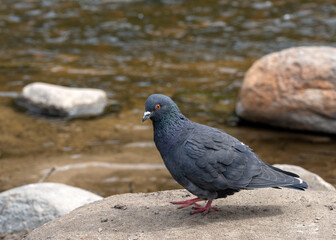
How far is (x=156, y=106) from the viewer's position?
4.05 m

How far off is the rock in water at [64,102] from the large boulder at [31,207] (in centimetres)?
385

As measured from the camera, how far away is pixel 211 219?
412 cm

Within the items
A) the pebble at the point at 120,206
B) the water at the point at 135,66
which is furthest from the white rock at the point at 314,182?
the pebble at the point at 120,206

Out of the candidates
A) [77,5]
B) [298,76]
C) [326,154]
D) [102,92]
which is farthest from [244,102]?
[77,5]

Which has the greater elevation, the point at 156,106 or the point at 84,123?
the point at 156,106

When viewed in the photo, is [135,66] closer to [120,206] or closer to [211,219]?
[120,206]

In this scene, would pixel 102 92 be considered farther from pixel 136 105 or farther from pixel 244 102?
pixel 244 102

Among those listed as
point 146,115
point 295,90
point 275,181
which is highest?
point 146,115

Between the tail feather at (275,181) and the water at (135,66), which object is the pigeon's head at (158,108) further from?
the water at (135,66)

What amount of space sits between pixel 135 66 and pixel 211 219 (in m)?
7.76

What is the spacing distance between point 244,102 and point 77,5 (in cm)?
918

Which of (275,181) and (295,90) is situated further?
(295,90)

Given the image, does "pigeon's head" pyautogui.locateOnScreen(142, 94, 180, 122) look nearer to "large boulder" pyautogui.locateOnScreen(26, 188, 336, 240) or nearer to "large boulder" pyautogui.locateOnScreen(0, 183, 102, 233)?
"large boulder" pyautogui.locateOnScreen(26, 188, 336, 240)

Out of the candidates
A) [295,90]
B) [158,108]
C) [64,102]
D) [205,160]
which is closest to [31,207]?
[158,108]
